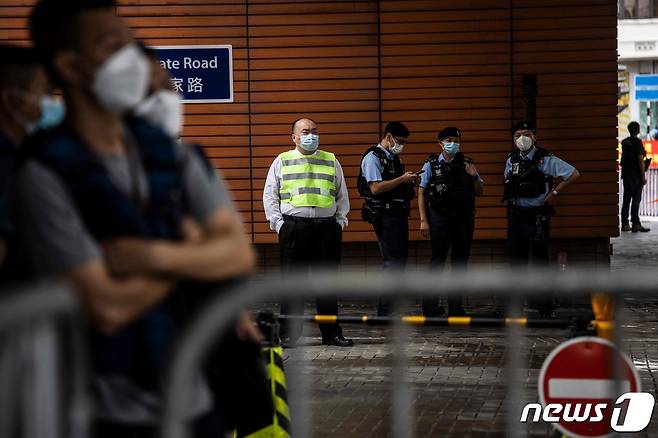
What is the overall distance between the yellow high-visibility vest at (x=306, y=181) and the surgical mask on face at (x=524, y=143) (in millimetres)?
2289

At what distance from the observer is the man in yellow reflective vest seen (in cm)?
1037

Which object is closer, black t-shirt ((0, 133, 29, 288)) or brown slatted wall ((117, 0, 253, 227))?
black t-shirt ((0, 133, 29, 288))

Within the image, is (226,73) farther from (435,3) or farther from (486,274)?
(486,274)

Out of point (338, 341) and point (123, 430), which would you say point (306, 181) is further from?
point (123, 430)

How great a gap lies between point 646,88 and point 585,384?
104 feet

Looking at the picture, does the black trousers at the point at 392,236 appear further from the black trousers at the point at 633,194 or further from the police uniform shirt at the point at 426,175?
the black trousers at the point at 633,194

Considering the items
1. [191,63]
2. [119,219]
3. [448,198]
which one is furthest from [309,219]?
[119,219]

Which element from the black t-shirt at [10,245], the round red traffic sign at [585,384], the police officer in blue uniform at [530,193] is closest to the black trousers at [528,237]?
the police officer in blue uniform at [530,193]

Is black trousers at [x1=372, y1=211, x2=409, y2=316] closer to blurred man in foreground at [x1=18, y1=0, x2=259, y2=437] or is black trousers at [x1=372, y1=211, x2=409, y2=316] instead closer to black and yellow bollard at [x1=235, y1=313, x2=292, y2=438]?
black and yellow bollard at [x1=235, y1=313, x2=292, y2=438]

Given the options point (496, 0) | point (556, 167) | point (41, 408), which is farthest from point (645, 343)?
point (41, 408)

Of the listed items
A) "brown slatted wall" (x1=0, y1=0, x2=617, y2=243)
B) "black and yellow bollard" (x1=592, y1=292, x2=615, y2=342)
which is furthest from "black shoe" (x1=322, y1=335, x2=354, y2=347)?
"black and yellow bollard" (x1=592, y1=292, x2=615, y2=342)

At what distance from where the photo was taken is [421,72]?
13430 millimetres

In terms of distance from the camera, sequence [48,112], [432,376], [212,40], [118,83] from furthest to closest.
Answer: [212,40] → [432,376] → [48,112] → [118,83]

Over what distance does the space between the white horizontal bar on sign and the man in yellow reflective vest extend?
5694mm
